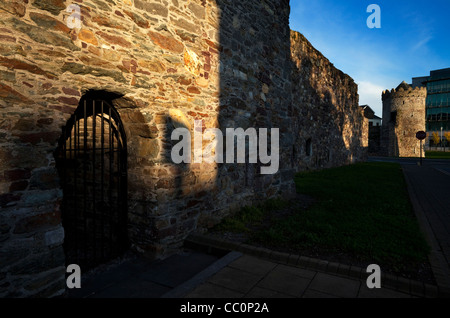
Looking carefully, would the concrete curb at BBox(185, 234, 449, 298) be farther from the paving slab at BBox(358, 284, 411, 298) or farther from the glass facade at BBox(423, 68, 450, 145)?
the glass facade at BBox(423, 68, 450, 145)

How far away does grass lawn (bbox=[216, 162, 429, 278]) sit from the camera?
3.53 m

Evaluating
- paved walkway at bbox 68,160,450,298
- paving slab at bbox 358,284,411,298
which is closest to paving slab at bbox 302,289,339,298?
paved walkway at bbox 68,160,450,298

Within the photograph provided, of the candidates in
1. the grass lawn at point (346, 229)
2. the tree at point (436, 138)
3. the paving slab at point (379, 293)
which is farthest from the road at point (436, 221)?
the tree at point (436, 138)

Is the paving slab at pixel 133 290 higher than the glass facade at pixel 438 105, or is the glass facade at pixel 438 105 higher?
the glass facade at pixel 438 105

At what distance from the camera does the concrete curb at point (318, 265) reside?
8.87ft

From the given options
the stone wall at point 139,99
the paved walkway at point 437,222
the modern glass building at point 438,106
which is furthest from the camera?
the modern glass building at point 438,106

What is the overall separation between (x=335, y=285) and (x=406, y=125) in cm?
3954

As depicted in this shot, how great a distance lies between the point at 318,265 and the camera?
3.18m

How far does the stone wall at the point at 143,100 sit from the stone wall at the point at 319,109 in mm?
4569

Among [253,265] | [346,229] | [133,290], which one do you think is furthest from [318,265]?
[133,290]

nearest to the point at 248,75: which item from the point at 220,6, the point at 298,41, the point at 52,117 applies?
the point at 220,6

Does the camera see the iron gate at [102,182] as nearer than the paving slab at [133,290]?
No

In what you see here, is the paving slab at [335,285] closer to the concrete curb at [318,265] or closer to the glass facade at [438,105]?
the concrete curb at [318,265]

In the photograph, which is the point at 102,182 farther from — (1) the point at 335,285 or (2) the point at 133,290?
(1) the point at 335,285
